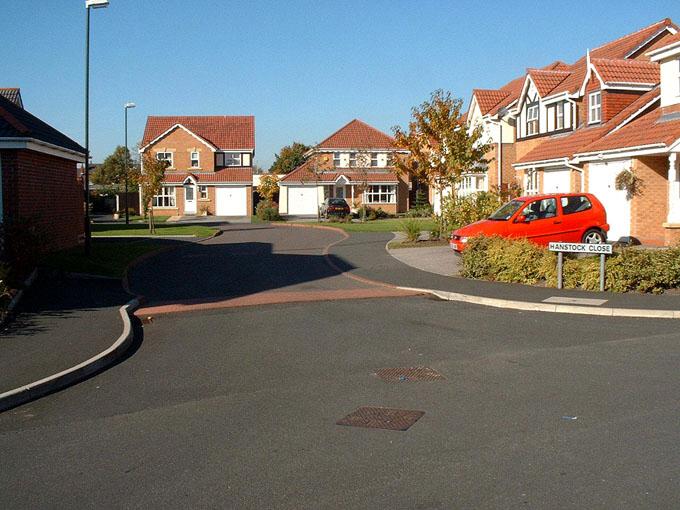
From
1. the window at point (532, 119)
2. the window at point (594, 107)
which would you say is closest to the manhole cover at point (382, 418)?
the window at point (594, 107)

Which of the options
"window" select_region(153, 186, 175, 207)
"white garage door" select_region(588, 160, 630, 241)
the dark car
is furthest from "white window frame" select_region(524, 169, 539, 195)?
"window" select_region(153, 186, 175, 207)

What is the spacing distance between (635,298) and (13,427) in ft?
36.6

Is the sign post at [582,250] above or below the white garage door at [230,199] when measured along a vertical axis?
below

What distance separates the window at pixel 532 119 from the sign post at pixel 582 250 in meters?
19.8

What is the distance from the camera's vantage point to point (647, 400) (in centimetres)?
738

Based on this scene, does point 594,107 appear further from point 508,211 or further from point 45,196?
point 45,196

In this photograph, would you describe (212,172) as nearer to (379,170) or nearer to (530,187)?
(379,170)

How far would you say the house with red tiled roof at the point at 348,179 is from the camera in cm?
6406

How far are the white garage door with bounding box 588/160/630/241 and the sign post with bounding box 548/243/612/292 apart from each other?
958 centimetres

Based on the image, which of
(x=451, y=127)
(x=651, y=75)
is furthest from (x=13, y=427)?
(x=651, y=75)

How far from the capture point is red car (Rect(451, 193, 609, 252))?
2069 centimetres

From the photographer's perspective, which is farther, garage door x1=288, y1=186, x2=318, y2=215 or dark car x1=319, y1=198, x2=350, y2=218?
garage door x1=288, y1=186, x2=318, y2=215

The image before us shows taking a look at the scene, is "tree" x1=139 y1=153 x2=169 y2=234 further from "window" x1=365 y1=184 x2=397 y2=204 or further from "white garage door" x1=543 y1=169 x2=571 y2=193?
"window" x1=365 y1=184 x2=397 y2=204

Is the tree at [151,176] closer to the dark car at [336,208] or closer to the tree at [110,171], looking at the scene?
the dark car at [336,208]
